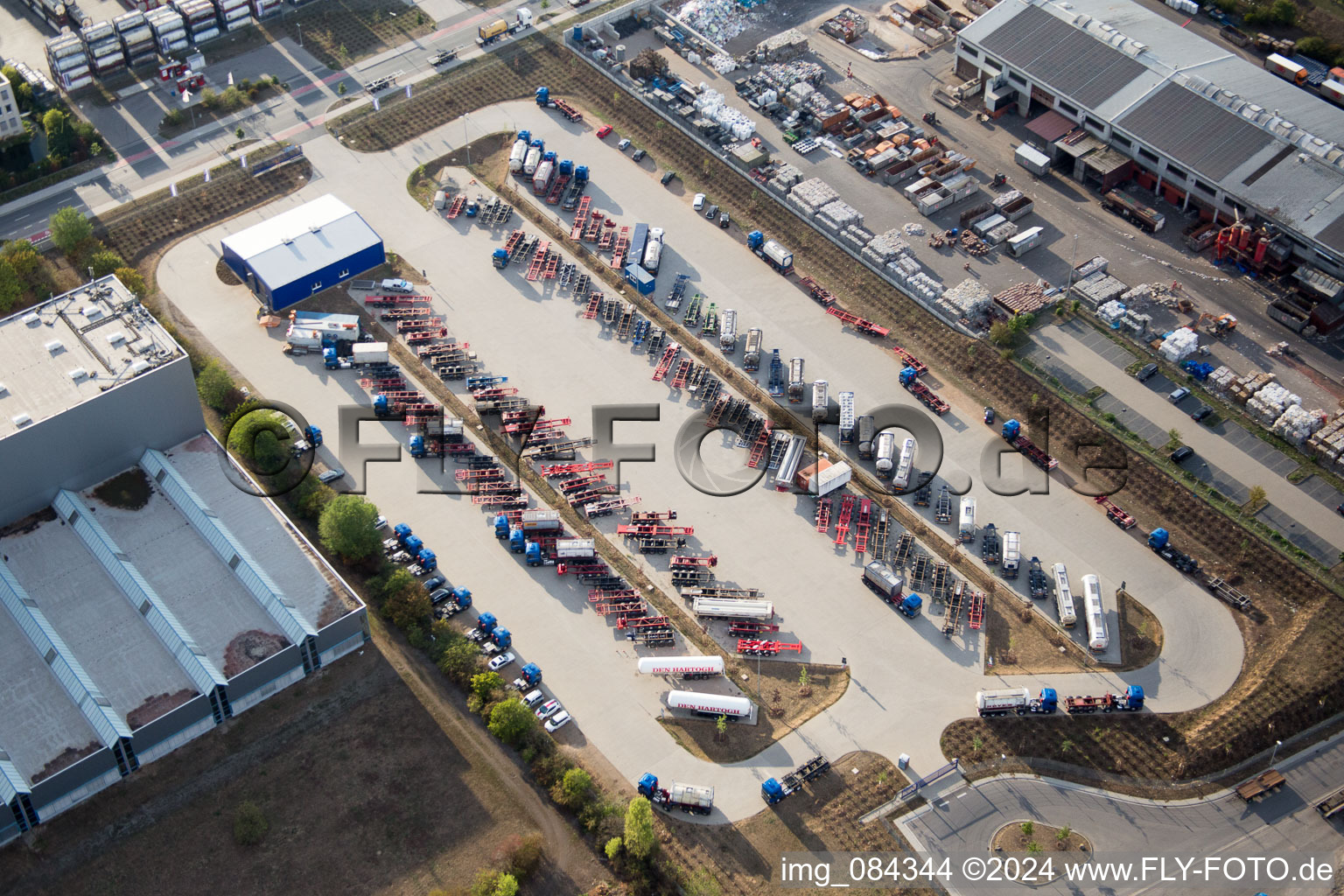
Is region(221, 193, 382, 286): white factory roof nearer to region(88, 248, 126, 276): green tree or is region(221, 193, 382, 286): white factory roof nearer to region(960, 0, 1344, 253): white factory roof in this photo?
region(88, 248, 126, 276): green tree

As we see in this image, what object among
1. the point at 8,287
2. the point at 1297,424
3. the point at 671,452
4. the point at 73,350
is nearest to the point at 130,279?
the point at 8,287

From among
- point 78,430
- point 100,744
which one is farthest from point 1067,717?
point 78,430

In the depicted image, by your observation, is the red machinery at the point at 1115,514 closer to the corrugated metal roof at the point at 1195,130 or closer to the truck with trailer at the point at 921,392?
the truck with trailer at the point at 921,392

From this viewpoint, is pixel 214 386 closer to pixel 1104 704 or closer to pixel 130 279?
pixel 130 279

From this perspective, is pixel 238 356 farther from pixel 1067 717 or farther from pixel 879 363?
pixel 1067 717

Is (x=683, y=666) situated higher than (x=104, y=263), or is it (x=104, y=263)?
(x=104, y=263)

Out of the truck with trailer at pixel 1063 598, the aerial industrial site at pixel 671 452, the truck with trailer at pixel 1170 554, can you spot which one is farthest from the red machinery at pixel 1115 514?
the truck with trailer at pixel 1063 598
